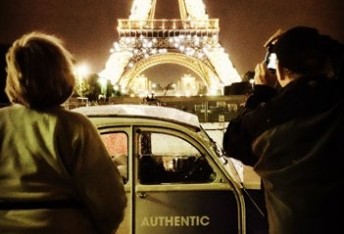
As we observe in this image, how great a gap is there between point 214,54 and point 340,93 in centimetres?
3583

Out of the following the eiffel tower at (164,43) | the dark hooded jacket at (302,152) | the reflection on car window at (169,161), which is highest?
the eiffel tower at (164,43)

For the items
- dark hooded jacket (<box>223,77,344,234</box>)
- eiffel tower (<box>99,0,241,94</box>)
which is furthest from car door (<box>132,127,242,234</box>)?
eiffel tower (<box>99,0,241,94</box>)

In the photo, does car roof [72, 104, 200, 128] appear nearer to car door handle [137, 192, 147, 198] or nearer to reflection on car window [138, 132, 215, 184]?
reflection on car window [138, 132, 215, 184]

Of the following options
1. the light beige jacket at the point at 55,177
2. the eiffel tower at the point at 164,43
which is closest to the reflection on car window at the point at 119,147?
Result: the light beige jacket at the point at 55,177

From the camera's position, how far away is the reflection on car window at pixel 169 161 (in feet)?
13.3

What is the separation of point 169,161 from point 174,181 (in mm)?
172

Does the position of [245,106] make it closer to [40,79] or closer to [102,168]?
[102,168]

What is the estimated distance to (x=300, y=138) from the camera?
7.03 feet

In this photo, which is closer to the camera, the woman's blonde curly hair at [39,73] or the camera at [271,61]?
the woman's blonde curly hair at [39,73]

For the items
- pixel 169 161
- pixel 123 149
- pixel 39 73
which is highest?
pixel 39 73

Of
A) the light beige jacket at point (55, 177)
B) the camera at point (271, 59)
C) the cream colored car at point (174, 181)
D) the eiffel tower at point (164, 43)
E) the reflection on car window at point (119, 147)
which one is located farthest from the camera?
the eiffel tower at point (164, 43)

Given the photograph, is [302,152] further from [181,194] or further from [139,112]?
[139,112]

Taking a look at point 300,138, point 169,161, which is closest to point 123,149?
point 169,161

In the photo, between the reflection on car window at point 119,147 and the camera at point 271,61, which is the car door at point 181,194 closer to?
the reflection on car window at point 119,147
